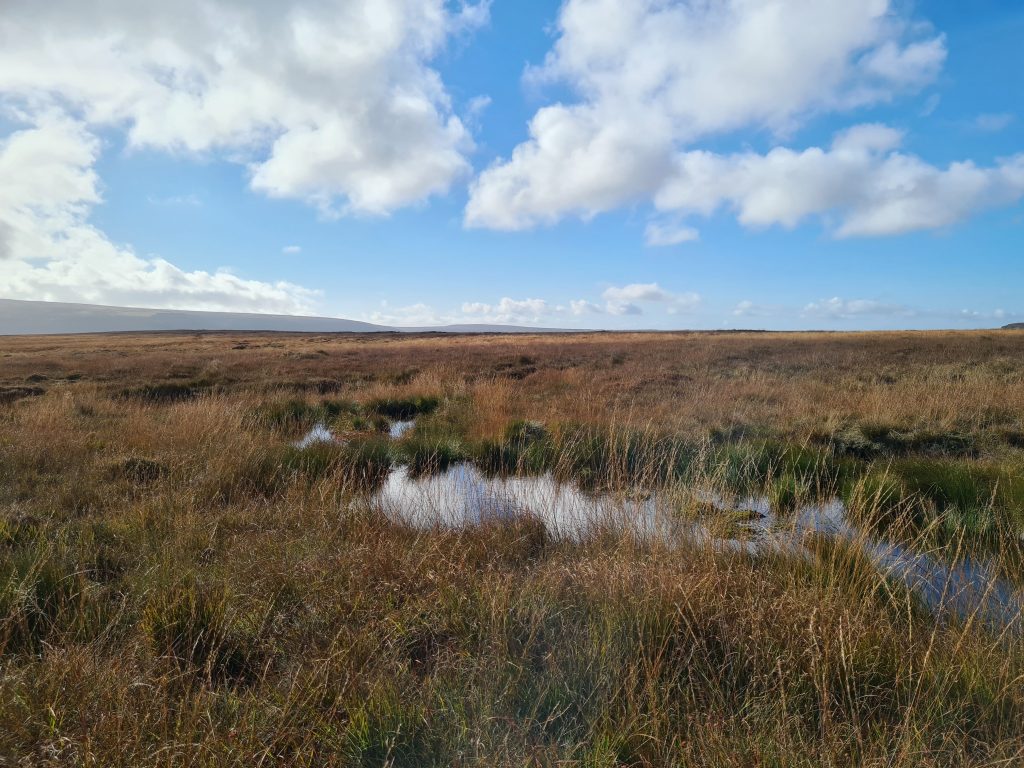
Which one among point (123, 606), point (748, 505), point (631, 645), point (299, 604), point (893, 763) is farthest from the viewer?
point (748, 505)

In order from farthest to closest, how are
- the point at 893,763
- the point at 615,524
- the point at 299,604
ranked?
the point at 615,524 → the point at 299,604 → the point at 893,763

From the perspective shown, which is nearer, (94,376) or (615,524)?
(615,524)

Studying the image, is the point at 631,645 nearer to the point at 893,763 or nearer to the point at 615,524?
the point at 893,763

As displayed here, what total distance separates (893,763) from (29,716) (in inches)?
135

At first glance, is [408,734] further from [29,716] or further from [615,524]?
[615,524]

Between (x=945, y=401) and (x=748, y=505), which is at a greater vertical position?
(x=945, y=401)

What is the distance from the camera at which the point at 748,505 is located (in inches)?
229

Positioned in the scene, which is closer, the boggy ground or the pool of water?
the boggy ground

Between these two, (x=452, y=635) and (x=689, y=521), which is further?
(x=689, y=521)

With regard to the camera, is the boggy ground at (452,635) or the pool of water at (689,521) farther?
the pool of water at (689,521)

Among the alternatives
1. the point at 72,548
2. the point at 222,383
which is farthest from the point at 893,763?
the point at 222,383

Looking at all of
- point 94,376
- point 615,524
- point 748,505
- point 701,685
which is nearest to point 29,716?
point 701,685

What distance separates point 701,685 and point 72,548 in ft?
14.5

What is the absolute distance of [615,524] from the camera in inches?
180
